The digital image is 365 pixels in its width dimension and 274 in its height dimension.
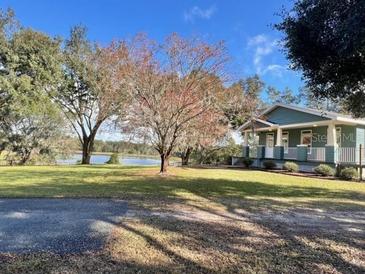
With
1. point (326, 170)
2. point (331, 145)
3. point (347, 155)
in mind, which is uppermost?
point (331, 145)

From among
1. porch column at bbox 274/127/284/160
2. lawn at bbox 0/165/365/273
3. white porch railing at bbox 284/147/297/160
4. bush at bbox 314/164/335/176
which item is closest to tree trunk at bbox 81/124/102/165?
porch column at bbox 274/127/284/160

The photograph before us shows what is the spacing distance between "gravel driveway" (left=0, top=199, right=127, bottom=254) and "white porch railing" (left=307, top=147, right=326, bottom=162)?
15494 millimetres

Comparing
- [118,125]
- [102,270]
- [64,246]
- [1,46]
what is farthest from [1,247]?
[1,46]

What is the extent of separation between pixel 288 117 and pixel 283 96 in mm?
19055

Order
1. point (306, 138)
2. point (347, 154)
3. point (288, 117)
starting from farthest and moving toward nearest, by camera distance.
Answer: point (288, 117) → point (306, 138) → point (347, 154)

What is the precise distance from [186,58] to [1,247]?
11.7m

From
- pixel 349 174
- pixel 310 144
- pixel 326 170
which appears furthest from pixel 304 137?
pixel 349 174

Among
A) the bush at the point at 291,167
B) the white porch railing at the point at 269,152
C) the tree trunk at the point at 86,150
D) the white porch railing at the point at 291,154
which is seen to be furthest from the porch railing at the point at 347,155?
the tree trunk at the point at 86,150

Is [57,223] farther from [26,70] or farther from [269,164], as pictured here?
[26,70]

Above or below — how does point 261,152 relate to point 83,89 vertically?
below

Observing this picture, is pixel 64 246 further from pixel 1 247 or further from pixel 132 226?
pixel 132 226

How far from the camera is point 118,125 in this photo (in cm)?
1781

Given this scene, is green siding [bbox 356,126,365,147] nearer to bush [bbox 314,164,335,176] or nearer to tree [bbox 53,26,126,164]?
bush [bbox 314,164,335,176]

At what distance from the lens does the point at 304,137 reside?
77.6ft
